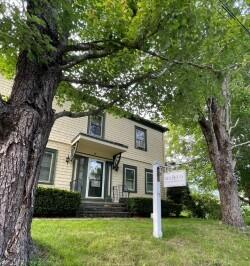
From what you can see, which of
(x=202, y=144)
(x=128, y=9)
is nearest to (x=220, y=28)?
(x=128, y=9)

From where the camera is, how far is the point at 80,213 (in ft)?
33.1

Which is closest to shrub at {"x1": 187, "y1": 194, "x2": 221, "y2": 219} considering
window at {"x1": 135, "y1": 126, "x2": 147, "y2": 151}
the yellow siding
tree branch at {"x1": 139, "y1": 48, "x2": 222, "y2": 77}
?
the yellow siding

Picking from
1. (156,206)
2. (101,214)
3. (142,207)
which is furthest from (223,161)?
(101,214)

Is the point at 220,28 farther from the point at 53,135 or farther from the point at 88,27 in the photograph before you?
the point at 53,135

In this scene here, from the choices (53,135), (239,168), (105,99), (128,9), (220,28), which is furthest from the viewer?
(239,168)

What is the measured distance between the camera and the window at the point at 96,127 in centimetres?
1314

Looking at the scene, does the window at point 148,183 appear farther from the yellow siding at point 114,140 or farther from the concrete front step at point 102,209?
the concrete front step at point 102,209

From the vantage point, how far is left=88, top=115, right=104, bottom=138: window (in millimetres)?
13141

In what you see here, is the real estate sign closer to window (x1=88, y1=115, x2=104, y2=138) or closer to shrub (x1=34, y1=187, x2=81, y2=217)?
shrub (x1=34, y1=187, x2=81, y2=217)

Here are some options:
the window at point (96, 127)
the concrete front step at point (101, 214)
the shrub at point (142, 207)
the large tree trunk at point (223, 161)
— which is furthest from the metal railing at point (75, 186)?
the large tree trunk at point (223, 161)

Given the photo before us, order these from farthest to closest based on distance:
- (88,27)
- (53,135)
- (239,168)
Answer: (239,168) → (53,135) → (88,27)

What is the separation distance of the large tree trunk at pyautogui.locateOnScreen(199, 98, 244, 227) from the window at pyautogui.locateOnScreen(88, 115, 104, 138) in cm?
552

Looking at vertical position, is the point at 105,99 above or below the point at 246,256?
above

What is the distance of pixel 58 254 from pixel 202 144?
12.3 metres
